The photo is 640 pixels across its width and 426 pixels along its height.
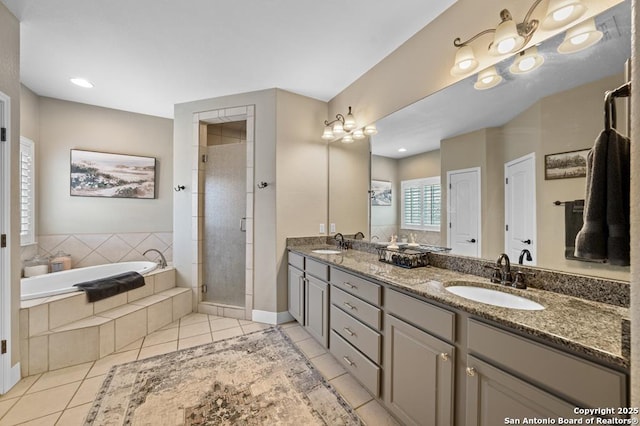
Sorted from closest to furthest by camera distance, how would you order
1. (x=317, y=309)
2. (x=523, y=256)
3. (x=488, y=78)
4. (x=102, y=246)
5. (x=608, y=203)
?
(x=608, y=203), (x=523, y=256), (x=488, y=78), (x=317, y=309), (x=102, y=246)

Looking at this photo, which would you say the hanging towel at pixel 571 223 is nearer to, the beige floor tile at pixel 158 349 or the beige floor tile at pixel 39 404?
the beige floor tile at pixel 158 349

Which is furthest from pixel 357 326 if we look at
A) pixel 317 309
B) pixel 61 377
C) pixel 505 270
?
pixel 61 377

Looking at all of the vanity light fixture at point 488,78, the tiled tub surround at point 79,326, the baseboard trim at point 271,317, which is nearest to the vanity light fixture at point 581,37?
the vanity light fixture at point 488,78

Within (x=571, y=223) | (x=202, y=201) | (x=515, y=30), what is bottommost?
(x=571, y=223)

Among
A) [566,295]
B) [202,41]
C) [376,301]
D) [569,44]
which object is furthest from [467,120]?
[202,41]

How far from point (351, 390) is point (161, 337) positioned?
6.40ft

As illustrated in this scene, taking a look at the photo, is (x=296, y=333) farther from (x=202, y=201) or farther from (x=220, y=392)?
(x=202, y=201)

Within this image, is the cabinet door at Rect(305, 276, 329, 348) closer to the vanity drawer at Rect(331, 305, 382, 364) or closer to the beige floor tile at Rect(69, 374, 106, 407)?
the vanity drawer at Rect(331, 305, 382, 364)

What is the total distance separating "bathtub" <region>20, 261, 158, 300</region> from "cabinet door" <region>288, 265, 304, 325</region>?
174 cm

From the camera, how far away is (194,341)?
2.47m

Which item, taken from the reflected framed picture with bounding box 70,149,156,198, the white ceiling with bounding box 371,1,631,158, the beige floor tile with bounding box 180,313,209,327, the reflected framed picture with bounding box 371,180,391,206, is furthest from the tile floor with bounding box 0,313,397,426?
the reflected framed picture with bounding box 70,149,156,198

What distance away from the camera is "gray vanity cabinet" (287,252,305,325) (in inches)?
101

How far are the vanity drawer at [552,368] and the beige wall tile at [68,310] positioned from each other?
2.97 meters

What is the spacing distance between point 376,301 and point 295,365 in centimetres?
102
